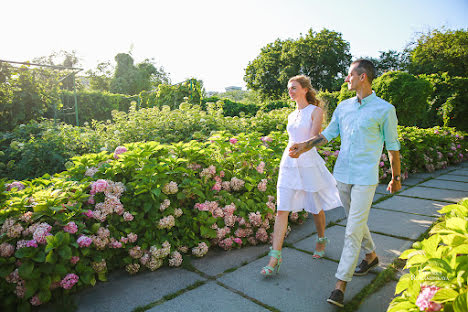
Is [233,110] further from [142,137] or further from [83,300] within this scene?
[83,300]

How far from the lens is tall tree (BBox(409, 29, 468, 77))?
26828 millimetres

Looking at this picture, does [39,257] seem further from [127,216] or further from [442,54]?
[442,54]

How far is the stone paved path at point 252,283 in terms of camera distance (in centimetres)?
221

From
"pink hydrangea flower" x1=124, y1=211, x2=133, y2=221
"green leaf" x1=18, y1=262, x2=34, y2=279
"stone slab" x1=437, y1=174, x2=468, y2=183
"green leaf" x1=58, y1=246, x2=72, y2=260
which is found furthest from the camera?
"stone slab" x1=437, y1=174, x2=468, y2=183

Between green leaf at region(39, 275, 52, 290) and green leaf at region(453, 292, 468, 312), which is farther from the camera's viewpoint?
green leaf at region(39, 275, 52, 290)

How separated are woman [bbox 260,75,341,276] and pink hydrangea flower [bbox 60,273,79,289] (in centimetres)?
144

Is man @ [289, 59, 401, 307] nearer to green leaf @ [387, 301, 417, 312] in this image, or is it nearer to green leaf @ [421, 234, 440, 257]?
green leaf @ [421, 234, 440, 257]

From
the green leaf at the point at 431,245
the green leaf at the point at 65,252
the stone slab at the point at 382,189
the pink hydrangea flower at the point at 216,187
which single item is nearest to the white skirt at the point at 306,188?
the pink hydrangea flower at the point at 216,187

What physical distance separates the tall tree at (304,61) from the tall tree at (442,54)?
8737mm

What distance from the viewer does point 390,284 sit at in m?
2.45

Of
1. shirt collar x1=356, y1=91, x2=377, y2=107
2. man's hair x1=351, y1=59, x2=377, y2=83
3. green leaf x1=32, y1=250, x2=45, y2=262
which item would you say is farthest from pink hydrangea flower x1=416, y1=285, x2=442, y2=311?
green leaf x1=32, y1=250, x2=45, y2=262

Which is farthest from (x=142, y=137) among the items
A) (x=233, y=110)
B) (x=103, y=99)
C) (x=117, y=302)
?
(x=233, y=110)

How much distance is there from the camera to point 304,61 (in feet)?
122

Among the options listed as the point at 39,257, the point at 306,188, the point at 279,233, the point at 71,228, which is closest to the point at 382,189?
the point at 306,188
